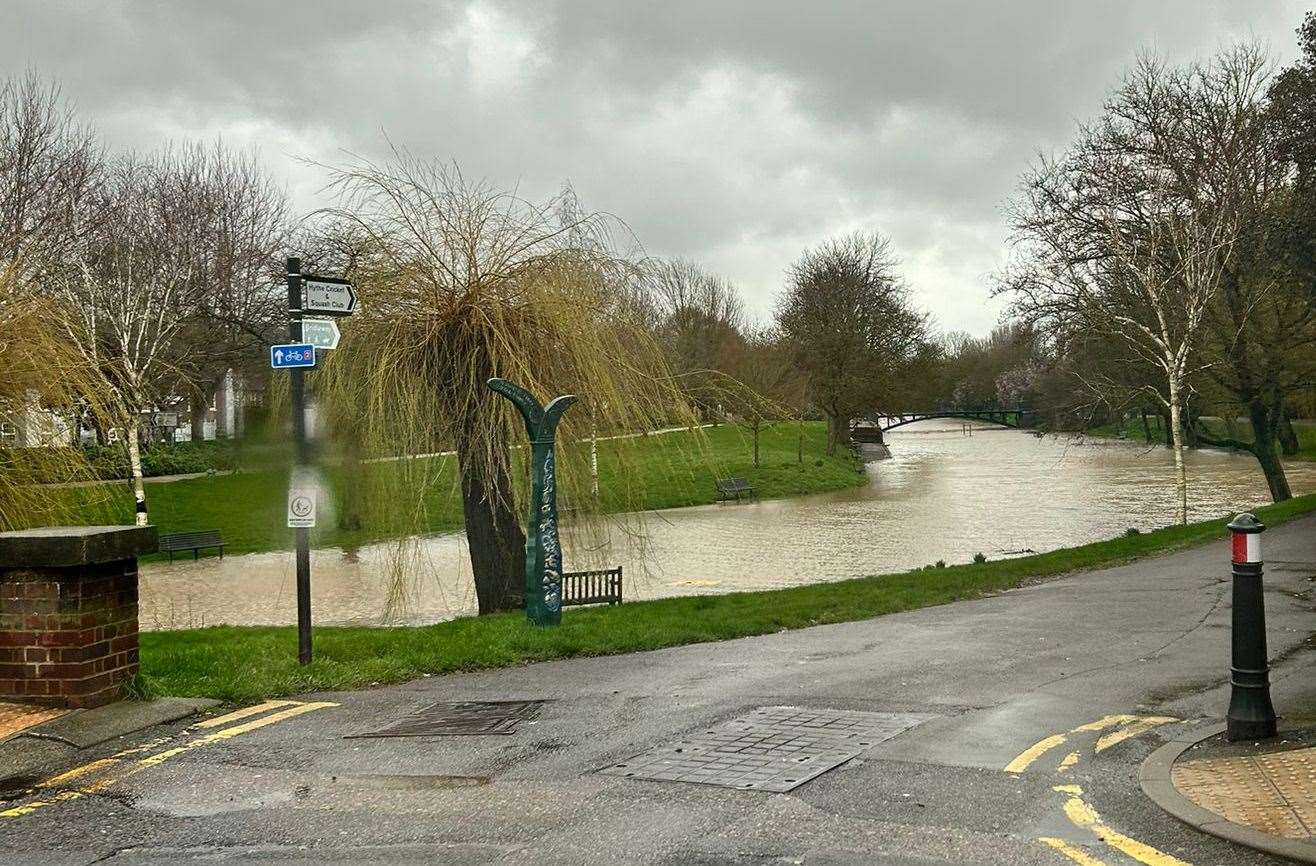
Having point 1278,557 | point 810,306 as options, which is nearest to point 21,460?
point 1278,557

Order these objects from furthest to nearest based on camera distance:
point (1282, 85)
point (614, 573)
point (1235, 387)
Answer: point (1235, 387)
point (1282, 85)
point (614, 573)

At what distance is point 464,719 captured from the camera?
779 cm

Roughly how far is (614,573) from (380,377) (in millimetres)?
4611

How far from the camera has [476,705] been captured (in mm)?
8273

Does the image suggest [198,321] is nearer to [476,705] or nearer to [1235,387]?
[1235,387]

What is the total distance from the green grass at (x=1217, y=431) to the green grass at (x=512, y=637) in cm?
3173

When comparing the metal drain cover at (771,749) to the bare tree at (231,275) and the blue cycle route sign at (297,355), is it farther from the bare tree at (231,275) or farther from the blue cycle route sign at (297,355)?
the bare tree at (231,275)

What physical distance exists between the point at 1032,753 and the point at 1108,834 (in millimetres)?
1359

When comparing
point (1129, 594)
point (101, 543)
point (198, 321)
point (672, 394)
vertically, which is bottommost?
point (1129, 594)

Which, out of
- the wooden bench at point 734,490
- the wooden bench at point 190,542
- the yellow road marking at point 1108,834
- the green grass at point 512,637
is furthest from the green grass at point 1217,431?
the yellow road marking at point 1108,834

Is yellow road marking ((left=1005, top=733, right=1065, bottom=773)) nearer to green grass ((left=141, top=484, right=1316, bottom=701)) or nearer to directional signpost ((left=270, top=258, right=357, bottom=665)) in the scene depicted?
green grass ((left=141, top=484, right=1316, bottom=701))

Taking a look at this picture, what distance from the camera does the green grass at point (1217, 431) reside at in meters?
62.4

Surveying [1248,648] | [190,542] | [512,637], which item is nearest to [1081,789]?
[1248,648]

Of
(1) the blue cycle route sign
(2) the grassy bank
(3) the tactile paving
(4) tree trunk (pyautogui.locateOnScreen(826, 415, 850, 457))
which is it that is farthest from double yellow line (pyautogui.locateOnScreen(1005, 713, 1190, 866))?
(4) tree trunk (pyautogui.locateOnScreen(826, 415, 850, 457))
